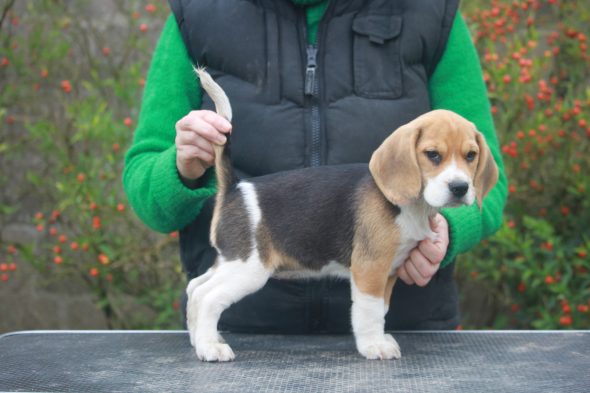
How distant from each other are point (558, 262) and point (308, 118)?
2.30 meters

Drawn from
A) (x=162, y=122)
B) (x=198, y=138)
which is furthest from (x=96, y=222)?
(x=198, y=138)

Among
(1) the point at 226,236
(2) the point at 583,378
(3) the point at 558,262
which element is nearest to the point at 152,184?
(1) the point at 226,236

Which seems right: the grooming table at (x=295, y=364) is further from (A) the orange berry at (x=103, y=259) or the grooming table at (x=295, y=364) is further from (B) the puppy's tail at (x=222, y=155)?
(A) the orange berry at (x=103, y=259)

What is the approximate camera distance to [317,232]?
2334 millimetres

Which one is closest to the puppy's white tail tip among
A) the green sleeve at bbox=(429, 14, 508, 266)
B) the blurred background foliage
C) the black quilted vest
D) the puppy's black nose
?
the black quilted vest

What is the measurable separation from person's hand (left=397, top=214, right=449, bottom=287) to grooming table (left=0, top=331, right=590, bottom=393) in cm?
22

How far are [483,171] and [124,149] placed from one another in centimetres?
281

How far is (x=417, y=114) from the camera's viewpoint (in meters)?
2.67

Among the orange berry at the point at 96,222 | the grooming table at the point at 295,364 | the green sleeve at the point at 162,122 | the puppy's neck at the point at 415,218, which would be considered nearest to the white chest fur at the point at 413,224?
the puppy's neck at the point at 415,218

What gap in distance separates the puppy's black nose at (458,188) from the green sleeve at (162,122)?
0.84m

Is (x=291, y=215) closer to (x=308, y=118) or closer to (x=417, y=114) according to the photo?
(x=308, y=118)

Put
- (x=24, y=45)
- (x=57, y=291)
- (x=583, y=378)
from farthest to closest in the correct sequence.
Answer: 1. (x=57, y=291)
2. (x=24, y=45)
3. (x=583, y=378)

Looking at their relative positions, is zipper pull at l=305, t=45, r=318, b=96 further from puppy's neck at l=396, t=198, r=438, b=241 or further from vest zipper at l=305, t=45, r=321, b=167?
puppy's neck at l=396, t=198, r=438, b=241

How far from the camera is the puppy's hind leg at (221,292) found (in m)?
2.30
